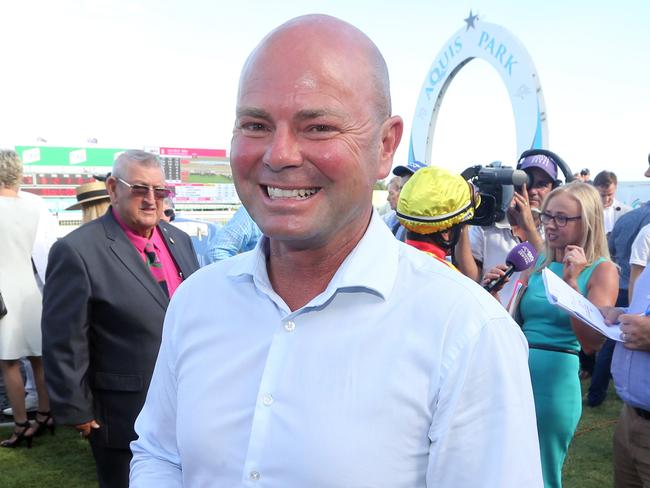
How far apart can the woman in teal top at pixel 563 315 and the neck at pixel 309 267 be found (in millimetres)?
1771

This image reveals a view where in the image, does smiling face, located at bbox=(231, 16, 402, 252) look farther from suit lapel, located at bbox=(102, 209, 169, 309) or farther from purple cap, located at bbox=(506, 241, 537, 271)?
purple cap, located at bbox=(506, 241, 537, 271)

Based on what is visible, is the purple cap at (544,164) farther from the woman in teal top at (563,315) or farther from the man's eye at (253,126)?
the man's eye at (253,126)

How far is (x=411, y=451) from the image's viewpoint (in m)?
1.07

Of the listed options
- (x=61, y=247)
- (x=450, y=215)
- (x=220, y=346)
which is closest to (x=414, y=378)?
(x=220, y=346)

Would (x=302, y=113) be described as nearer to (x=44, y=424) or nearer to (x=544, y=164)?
(x=544, y=164)

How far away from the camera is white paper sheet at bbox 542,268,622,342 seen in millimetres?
2334

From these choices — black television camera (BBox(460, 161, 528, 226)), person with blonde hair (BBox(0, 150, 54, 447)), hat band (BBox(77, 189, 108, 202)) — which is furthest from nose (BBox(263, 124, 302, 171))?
person with blonde hair (BBox(0, 150, 54, 447))

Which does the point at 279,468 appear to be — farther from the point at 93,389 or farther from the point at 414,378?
the point at 93,389

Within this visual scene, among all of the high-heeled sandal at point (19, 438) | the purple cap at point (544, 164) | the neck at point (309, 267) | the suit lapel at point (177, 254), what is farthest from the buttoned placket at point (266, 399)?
the high-heeled sandal at point (19, 438)

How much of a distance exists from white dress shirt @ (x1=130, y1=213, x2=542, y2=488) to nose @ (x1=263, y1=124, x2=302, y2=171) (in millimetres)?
257

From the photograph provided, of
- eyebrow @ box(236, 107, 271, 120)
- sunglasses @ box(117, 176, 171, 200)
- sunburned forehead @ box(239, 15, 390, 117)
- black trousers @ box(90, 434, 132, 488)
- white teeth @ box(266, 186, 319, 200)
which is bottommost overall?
black trousers @ box(90, 434, 132, 488)

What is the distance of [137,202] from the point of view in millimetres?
3031

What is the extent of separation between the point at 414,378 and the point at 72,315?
2.13 meters

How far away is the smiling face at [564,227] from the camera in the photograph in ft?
9.96
